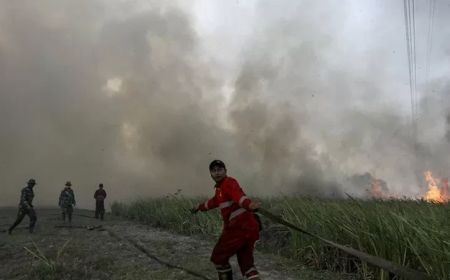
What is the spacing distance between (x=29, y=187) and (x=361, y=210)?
48.1ft

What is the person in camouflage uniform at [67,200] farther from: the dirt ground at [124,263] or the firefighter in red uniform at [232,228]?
the firefighter in red uniform at [232,228]

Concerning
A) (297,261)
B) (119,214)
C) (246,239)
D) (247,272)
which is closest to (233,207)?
(246,239)

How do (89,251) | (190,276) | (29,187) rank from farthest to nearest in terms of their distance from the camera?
(29,187)
(89,251)
(190,276)

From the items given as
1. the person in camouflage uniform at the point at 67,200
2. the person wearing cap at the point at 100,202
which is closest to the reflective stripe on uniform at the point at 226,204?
the person in camouflage uniform at the point at 67,200

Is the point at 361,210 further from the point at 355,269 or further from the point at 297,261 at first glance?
the point at 297,261

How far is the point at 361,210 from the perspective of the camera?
8.54 m

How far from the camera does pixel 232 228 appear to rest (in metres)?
6.11

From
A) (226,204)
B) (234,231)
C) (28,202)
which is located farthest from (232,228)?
(28,202)

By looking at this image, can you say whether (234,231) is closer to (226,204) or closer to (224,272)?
(226,204)

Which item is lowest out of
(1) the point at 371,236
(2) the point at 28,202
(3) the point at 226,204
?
(1) the point at 371,236

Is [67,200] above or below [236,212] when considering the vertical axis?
above

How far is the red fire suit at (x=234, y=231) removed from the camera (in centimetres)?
608

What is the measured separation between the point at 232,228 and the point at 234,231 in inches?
2.0

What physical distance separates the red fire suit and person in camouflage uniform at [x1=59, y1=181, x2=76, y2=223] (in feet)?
62.0
